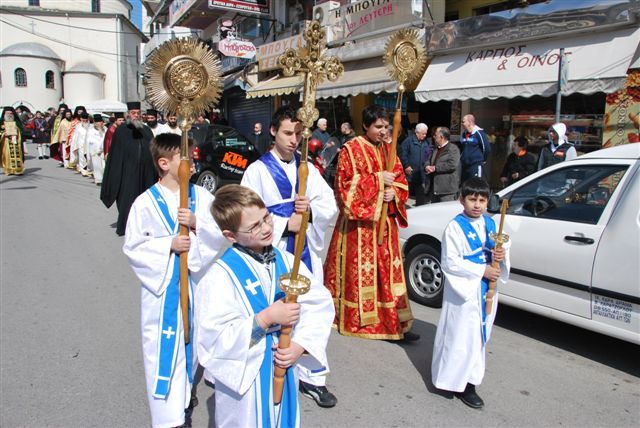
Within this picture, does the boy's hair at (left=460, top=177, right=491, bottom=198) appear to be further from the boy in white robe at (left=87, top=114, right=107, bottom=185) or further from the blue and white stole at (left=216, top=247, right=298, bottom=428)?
the boy in white robe at (left=87, top=114, right=107, bottom=185)

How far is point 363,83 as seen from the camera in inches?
468

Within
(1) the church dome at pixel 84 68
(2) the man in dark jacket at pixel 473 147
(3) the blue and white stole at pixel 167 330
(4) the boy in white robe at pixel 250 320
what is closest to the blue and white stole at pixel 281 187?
(3) the blue and white stole at pixel 167 330

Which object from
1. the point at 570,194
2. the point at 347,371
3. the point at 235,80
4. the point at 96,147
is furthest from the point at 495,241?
the point at 235,80

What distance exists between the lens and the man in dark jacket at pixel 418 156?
929 centimetres

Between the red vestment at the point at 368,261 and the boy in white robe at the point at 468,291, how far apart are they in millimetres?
947

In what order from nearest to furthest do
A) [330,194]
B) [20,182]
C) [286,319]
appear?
[286,319]
[330,194]
[20,182]

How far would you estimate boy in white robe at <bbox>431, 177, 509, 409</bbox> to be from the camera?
323 cm

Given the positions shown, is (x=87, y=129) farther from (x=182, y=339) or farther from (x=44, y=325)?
(x=182, y=339)

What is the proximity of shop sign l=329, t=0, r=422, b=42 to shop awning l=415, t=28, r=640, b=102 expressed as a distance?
1329 mm

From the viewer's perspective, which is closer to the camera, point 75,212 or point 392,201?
point 392,201

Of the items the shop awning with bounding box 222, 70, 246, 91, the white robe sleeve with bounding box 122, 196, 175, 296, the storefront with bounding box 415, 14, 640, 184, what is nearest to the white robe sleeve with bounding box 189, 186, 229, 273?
the white robe sleeve with bounding box 122, 196, 175, 296

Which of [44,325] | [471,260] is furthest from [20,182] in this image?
[471,260]

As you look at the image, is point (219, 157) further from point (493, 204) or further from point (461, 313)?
point (461, 313)

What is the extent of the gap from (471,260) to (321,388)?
125cm
